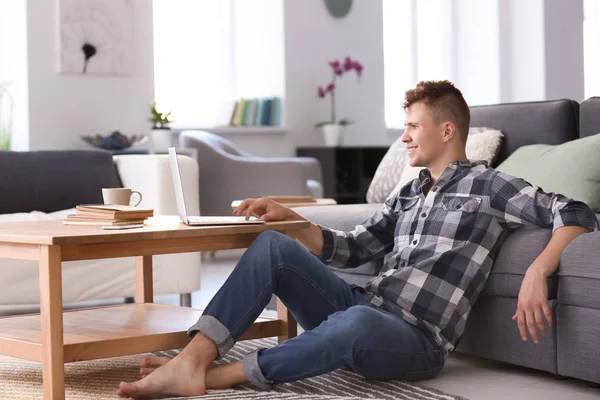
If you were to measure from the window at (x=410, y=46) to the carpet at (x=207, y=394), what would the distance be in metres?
5.51

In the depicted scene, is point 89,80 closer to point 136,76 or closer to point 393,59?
point 136,76

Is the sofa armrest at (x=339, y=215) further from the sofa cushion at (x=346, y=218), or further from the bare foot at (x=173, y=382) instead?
the bare foot at (x=173, y=382)

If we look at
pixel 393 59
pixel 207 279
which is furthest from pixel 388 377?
pixel 393 59

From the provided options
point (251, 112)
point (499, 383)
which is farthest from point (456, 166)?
point (251, 112)

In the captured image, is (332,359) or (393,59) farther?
(393,59)

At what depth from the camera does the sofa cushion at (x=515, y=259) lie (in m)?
2.31

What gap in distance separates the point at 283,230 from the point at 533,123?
4.49 feet

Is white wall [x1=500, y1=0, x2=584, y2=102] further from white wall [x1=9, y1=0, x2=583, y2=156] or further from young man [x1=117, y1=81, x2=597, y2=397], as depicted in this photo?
young man [x1=117, y1=81, x2=597, y2=397]

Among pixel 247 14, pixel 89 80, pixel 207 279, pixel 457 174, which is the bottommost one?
pixel 207 279

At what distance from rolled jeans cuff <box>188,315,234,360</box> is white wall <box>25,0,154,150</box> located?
149 inches

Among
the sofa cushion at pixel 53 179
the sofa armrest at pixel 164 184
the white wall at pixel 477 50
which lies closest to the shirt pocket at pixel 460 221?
the sofa armrest at pixel 164 184

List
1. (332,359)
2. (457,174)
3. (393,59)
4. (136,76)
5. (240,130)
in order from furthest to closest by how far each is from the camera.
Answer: (393,59), (240,130), (136,76), (457,174), (332,359)

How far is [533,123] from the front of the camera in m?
3.40

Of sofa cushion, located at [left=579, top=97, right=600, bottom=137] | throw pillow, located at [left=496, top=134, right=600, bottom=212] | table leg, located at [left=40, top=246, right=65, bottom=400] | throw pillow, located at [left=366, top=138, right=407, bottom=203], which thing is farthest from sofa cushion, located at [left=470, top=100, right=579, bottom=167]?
table leg, located at [left=40, top=246, right=65, bottom=400]
